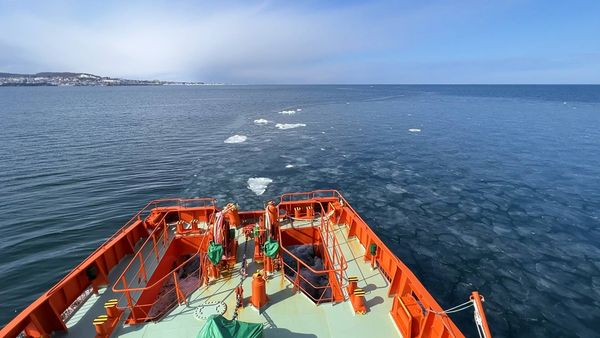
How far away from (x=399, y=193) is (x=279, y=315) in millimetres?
19132

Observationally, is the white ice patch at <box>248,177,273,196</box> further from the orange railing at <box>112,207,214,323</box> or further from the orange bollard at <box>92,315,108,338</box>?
the orange bollard at <box>92,315,108,338</box>

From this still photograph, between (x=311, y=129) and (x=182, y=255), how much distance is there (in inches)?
1703

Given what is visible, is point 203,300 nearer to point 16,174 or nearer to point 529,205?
point 529,205

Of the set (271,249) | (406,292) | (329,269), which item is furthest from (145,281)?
(406,292)

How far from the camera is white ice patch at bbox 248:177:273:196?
26188 mm

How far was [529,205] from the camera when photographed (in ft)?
76.8

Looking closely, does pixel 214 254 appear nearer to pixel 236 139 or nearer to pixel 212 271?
pixel 212 271

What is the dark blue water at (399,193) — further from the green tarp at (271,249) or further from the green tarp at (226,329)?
the green tarp at (226,329)

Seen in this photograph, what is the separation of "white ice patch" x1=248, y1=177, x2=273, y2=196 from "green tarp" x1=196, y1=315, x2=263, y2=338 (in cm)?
1799

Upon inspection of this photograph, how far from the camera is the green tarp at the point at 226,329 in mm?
7121

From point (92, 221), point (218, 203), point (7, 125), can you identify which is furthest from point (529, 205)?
point (7, 125)

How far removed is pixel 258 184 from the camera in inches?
1090

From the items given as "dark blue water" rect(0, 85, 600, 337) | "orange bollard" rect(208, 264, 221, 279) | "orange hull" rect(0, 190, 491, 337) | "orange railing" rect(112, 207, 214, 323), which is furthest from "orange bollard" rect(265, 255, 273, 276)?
"dark blue water" rect(0, 85, 600, 337)

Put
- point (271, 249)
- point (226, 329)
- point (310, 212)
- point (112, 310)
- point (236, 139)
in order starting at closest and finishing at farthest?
point (226, 329) < point (112, 310) < point (271, 249) < point (310, 212) < point (236, 139)
